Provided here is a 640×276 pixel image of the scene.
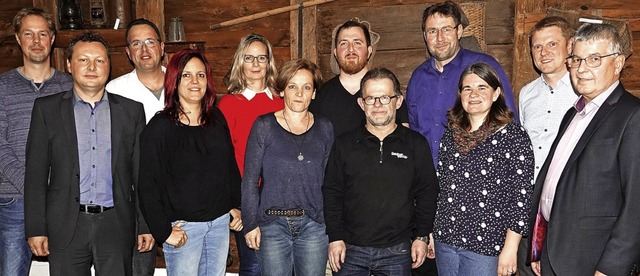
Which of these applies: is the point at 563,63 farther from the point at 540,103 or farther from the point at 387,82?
the point at 387,82

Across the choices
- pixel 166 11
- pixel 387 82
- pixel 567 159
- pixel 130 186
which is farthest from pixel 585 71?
pixel 166 11

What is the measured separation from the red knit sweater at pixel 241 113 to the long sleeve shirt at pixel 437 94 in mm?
902

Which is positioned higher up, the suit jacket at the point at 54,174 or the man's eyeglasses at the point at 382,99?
the man's eyeglasses at the point at 382,99

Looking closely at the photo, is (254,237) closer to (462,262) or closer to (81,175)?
Answer: (81,175)

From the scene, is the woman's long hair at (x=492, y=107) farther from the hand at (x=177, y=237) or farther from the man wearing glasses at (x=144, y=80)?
the man wearing glasses at (x=144, y=80)

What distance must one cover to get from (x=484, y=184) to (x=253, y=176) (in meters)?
1.20

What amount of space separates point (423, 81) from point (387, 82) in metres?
0.72

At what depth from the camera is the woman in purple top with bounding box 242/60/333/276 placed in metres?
3.12

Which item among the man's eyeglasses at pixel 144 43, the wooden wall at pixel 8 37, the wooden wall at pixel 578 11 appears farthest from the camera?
the wooden wall at pixel 8 37

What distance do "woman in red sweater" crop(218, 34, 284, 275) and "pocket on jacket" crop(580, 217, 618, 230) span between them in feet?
5.96

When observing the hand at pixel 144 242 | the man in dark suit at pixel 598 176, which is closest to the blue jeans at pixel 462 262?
the man in dark suit at pixel 598 176

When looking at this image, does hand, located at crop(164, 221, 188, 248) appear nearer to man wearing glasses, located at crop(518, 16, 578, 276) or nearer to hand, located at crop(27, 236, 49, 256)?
hand, located at crop(27, 236, 49, 256)

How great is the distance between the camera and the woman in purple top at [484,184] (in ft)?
9.16

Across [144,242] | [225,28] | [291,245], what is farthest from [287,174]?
[225,28]
